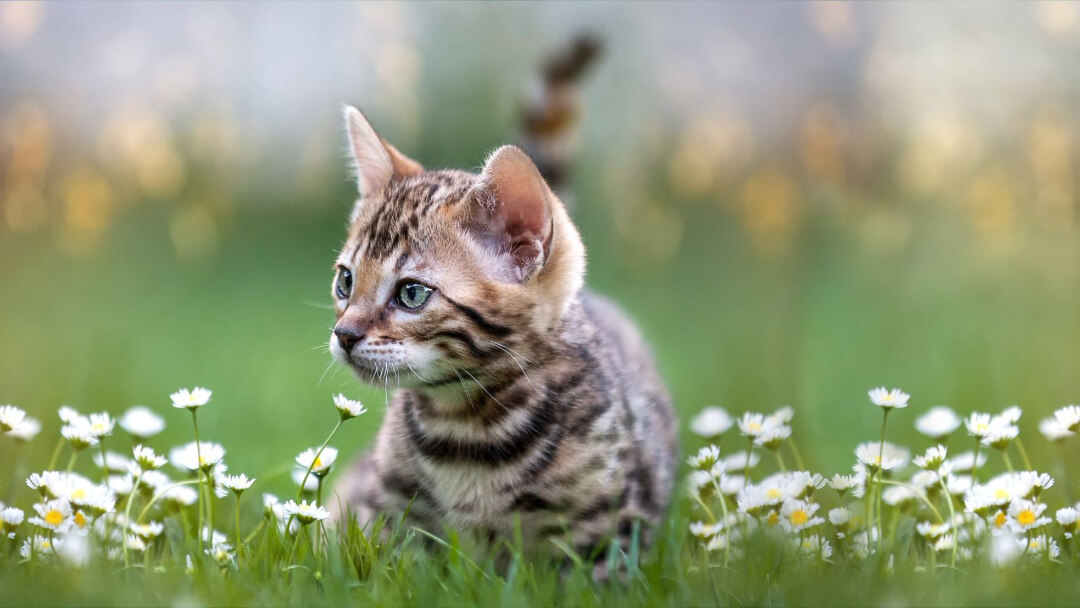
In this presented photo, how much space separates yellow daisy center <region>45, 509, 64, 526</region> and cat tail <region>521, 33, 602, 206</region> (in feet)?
6.33

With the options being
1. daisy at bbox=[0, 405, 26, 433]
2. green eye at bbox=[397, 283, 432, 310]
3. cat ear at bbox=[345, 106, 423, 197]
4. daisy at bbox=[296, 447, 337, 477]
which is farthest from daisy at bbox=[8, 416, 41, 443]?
cat ear at bbox=[345, 106, 423, 197]

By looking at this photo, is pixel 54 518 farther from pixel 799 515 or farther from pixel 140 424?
pixel 799 515

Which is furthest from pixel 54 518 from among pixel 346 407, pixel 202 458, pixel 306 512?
pixel 346 407

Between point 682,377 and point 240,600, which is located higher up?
point 682,377

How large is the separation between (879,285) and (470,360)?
→ 2.63 meters

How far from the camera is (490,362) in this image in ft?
7.55

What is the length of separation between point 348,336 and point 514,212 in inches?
19.4

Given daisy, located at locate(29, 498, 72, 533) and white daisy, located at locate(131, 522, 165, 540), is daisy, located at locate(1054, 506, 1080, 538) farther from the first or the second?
daisy, located at locate(29, 498, 72, 533)

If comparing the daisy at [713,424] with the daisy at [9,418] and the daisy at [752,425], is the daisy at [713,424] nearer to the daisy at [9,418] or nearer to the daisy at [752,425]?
the daisy at [752,425]

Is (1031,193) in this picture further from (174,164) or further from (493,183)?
(174,164)

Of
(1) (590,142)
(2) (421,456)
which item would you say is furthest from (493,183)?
(1) (590,142)

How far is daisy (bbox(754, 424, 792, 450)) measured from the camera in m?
2.39

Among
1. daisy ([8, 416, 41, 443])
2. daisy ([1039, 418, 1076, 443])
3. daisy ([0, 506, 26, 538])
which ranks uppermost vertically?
daisy ([1039, 418, 1076, 443])

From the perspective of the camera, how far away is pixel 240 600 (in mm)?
1842
